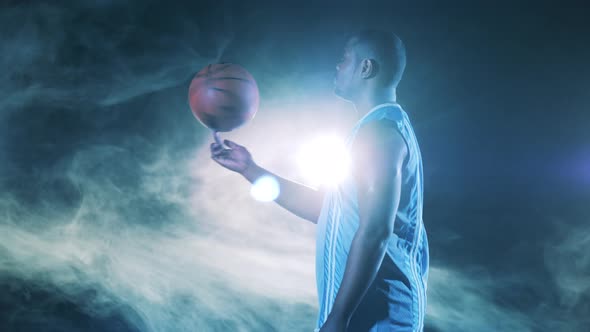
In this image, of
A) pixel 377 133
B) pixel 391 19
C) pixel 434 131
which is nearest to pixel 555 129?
pixel 434 131

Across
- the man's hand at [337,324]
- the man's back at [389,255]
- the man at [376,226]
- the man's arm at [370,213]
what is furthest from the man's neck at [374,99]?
the man's hand at [337,324]

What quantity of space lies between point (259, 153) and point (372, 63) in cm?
174

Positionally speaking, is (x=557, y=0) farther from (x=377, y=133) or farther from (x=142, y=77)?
(x=142, y=77)

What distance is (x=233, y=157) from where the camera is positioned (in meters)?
2.26

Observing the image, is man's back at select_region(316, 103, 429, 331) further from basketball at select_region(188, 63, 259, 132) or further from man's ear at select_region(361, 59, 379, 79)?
basketball at select_region(188, 63, 259, 132)

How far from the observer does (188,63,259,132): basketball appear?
2279 mm

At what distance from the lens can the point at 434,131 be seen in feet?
10.4

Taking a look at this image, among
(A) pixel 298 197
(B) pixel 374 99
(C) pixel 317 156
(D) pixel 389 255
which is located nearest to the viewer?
(D) pixel 389 255

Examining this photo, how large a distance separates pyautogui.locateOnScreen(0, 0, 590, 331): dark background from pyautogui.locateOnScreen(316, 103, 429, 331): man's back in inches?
64.5

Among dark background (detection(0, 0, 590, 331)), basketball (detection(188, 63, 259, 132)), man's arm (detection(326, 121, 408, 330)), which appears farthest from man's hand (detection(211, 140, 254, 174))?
dark background (detection(0, 0, 590, 331))

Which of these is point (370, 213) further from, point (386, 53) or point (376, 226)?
point (386, 53)

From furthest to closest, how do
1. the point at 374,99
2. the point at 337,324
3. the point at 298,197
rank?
the point at 298,197 < the point at 374,99 < the point at 337,324

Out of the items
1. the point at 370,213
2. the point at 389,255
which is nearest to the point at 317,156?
the point at 389,255

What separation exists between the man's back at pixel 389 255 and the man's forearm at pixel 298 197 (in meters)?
0.44
